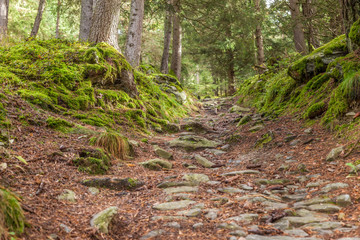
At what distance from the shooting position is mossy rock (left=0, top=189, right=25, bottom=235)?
1.71m

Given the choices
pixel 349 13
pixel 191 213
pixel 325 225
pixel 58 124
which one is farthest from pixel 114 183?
pixel 349 13

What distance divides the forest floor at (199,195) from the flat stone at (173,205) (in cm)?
1

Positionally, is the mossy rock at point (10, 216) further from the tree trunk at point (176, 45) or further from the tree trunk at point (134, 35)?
the tree trunk at point (176, 45)

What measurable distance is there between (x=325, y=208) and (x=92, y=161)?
2912mm

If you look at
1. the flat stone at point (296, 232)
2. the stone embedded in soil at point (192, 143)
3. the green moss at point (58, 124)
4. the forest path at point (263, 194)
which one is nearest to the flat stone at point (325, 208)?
the forest path at point (263, 194)

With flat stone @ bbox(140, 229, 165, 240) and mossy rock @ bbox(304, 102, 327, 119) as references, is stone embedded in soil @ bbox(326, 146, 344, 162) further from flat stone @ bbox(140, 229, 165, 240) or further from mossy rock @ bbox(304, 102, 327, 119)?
flat stone @ bbox(140, 229, 165, 240)

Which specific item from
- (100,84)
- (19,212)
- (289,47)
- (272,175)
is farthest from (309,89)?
(289,47)

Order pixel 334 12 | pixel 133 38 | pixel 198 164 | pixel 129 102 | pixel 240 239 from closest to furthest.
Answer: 1. pixel 240 239
2. pixel 198 164
3. pixel 129 102
4. pixel 334 12
5. pixel 133 38

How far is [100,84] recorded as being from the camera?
22.5ft

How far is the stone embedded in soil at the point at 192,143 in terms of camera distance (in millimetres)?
6258

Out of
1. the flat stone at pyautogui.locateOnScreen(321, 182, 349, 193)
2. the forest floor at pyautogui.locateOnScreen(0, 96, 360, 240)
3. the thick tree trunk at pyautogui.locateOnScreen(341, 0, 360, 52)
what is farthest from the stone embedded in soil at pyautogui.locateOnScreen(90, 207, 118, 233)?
the thick tree trunk at pyautogui.locateOnScreen(341, 0, 360, 52)

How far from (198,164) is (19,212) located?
11.7ft

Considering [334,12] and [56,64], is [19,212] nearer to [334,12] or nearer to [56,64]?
[56,64]

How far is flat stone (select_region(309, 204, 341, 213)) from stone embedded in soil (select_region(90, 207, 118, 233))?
1909mm
